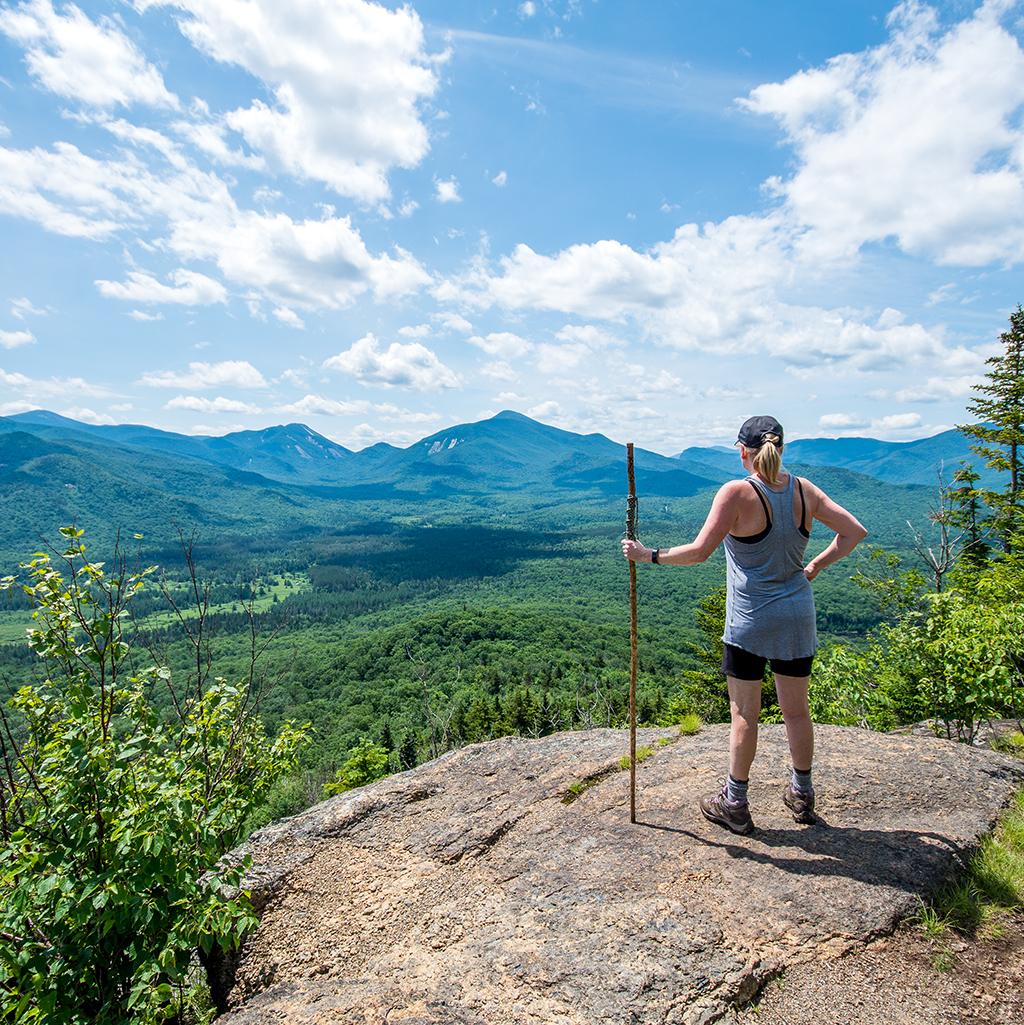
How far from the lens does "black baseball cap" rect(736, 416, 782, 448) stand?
389 centimetres

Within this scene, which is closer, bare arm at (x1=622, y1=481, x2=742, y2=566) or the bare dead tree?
bare arm at (x1=622, y1=481, x2=742, y2=566)

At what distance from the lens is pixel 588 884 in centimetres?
375

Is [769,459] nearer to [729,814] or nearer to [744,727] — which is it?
[744,727]

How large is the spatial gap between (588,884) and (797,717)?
1.90 meters

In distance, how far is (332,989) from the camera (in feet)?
11.2

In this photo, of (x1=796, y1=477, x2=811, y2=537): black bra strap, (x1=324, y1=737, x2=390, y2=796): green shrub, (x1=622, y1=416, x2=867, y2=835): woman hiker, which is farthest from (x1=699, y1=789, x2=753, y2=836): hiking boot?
(x1=324, y1=737, x2=390, y2=796): green shrub

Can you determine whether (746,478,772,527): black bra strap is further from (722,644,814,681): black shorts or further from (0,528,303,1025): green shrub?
(0,528,303,1025): green shrub

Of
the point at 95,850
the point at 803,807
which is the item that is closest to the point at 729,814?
the point at 803,807

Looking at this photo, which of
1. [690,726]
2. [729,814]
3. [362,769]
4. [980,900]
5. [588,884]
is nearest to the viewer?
[980,900]

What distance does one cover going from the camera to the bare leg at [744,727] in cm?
396

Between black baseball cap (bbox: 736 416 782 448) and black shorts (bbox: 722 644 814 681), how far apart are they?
1.48 meters

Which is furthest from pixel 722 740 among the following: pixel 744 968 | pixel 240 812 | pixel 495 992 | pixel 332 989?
pixel 240 812

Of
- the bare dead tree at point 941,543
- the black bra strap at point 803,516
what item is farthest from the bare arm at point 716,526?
the bare dead tree at point 941,543

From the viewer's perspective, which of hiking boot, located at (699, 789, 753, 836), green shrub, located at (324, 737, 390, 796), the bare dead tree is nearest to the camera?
hiking boot, located at (699, 789, 753, 836)
